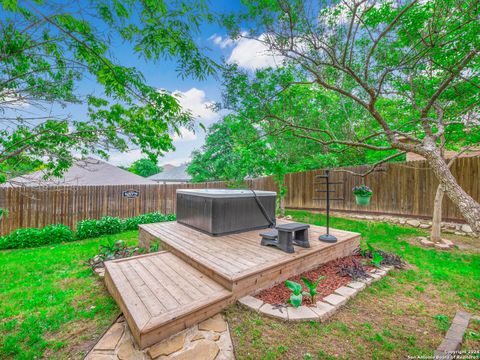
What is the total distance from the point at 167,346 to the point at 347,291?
2.27 m

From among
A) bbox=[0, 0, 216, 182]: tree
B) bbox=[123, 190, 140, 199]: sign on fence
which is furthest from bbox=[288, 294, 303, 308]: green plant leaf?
bbox=[123, 190, 140, 199]: sign on fence

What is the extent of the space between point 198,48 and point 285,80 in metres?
2.24

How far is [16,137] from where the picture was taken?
115 inches

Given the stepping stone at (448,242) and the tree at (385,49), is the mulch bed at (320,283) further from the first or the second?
the stepping stone at (448,242)

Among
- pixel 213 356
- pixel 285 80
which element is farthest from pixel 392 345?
pixel 285 80

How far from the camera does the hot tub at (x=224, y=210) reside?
14.0 ft

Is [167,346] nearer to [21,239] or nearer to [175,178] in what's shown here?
[21,239]

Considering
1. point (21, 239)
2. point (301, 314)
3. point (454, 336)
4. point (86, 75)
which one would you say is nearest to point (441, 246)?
point (454, 336)

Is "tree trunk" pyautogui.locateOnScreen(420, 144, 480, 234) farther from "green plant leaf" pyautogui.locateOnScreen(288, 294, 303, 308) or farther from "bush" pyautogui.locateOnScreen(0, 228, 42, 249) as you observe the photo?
"bush" pyautogui.locateOnScreen(0, 228, 42, 249)

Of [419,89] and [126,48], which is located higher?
[419,89]

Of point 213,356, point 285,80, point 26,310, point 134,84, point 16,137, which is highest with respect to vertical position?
point 285,80

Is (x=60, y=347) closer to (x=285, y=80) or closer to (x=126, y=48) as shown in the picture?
(x=126, y=48)

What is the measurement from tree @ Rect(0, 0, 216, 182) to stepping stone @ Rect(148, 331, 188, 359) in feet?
7.19

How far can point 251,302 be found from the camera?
2461mm
